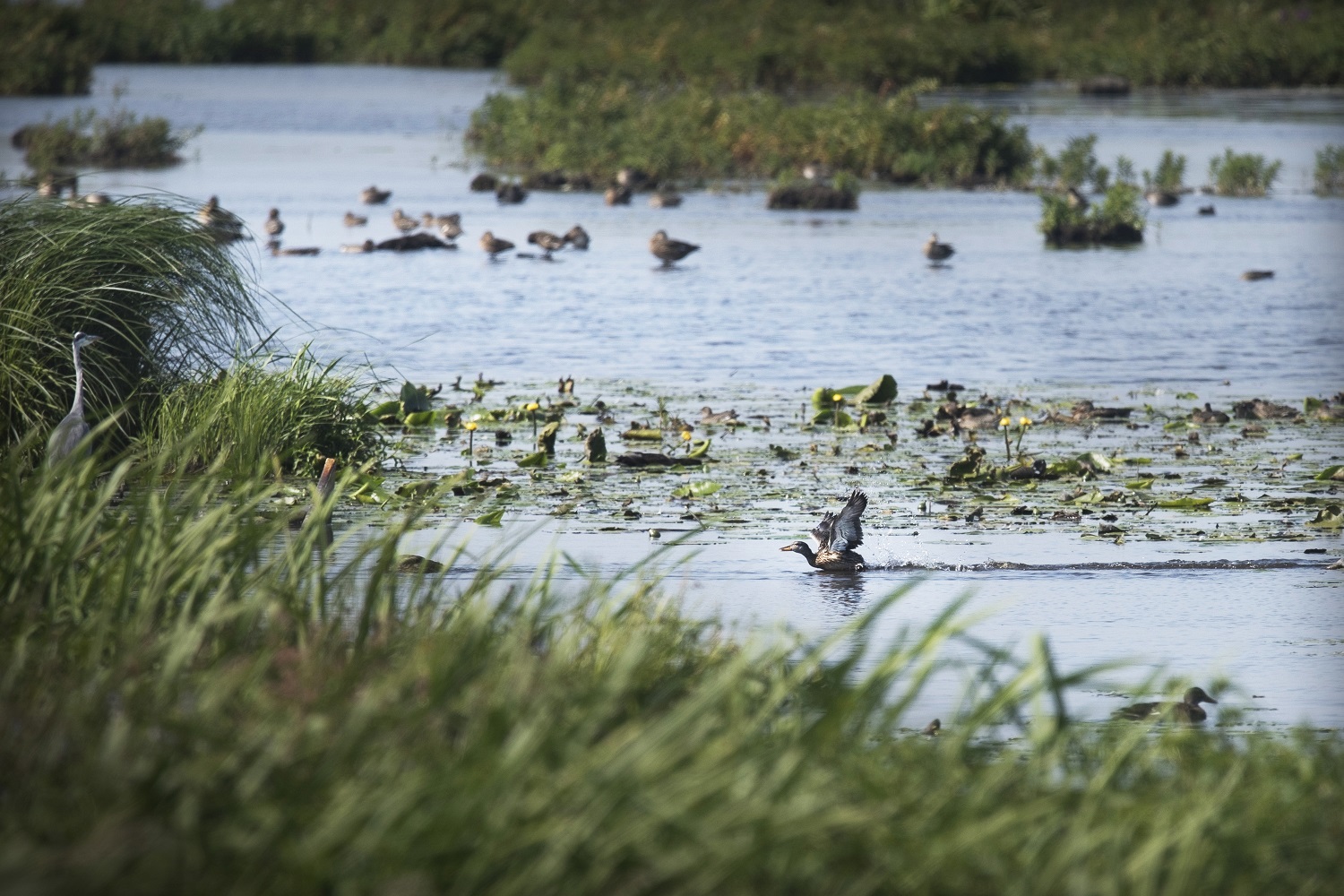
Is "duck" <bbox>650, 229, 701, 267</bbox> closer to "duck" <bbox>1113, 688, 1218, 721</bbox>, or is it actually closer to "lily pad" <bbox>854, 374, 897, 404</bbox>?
"lily pad" <bbox>854, 374, 897, 404</bbox>

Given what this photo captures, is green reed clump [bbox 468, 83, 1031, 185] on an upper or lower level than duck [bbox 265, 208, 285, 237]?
upper

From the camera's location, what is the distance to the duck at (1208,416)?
12047mm

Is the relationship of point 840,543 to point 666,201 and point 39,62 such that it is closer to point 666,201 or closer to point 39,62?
point 666,201

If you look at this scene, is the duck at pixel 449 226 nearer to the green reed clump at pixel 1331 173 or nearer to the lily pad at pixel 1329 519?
the green reed clump at pixel 1331 173

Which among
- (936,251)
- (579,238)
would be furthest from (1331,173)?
(579,238)

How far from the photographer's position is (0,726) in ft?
12.1

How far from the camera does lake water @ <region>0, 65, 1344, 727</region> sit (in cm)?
766

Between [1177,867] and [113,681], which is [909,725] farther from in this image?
[113,681]

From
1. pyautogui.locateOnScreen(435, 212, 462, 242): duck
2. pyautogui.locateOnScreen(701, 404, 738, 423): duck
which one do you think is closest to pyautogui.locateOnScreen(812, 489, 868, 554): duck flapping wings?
pyautogui.locateOnScreen(701, 404, 738, 423): duck

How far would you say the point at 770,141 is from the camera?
33688 mm

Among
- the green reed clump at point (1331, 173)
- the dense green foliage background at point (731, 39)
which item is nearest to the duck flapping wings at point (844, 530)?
the green reed clump at point (1331, 173)

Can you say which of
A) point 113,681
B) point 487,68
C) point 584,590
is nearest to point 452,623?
point 584,590

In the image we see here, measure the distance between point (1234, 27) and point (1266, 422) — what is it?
1875 inches

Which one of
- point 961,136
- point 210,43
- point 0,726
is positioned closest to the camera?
point 0,726
